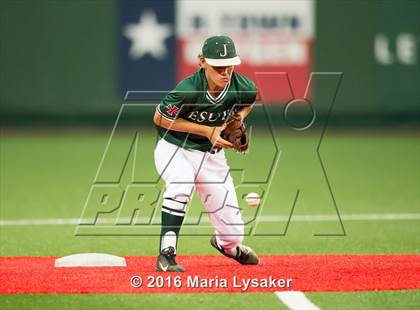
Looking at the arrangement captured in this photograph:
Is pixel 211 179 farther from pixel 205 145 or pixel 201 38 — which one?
pixel 201 38

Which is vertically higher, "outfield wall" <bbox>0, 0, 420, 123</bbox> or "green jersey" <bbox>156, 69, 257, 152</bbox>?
"green jersey" <bbox>156, 69, 257, 152</bbox>

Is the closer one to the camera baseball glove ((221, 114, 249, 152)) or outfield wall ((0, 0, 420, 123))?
baseball glove ((221, 114, 249, 152))

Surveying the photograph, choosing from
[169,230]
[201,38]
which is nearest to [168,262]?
[169,230]

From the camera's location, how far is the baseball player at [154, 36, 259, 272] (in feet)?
24.5

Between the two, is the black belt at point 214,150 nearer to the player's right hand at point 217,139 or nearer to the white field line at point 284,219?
the player's right hand at point 217,139

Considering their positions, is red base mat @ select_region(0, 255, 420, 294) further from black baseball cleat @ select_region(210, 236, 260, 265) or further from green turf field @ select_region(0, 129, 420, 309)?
A: green turf field @ select_region(0, 129, 420, 309)

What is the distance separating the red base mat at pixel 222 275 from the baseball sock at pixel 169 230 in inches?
9.3

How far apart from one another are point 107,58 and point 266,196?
6503mm

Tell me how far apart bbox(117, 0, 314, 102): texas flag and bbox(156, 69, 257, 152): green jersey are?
10.2 metres

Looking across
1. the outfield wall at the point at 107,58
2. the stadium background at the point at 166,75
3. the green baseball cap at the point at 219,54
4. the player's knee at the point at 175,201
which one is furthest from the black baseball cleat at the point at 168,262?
the outfield wall at the point at 107,58

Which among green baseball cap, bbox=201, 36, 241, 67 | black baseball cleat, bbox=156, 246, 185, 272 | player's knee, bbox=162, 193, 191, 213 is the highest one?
green baseball cap, bbox=201, 36, 241, 67

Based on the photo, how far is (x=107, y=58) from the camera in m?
18.3

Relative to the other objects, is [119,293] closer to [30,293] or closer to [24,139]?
[30,293]

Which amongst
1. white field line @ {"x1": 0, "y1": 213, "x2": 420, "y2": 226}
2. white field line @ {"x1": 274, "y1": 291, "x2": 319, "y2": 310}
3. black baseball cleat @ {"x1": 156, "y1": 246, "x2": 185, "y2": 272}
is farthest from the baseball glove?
white field line @ {"x1": 0, "y1": 213, "x2": 420, "y2": 226}
